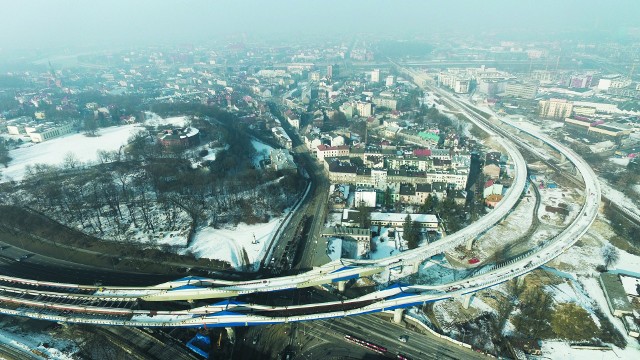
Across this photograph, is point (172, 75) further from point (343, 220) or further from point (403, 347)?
point (403, 347)

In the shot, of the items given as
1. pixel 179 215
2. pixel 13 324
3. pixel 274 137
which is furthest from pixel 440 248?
pixel 274 137

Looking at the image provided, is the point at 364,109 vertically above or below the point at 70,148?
above

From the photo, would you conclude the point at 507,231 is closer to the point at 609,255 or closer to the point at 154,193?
the point at 609,255

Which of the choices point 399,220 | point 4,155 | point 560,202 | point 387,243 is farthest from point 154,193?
point 560,202

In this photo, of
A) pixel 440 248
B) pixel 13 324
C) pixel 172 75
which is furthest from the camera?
pixel 172 75

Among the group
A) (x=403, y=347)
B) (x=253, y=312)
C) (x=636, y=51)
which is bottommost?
(x=403, y=347)

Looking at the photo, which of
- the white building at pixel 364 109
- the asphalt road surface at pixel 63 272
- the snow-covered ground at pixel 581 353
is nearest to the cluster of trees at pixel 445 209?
the snow-covered ground at pixel 581 353
